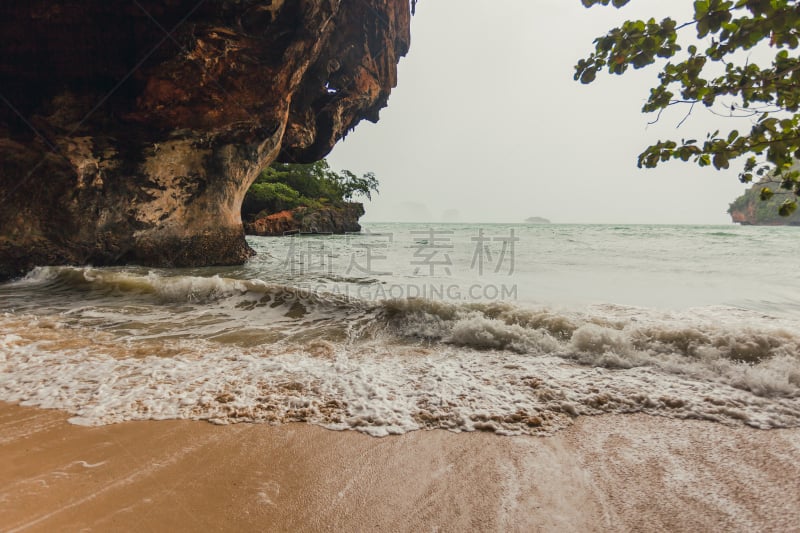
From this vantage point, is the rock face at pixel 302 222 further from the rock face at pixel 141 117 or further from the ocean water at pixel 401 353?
the ocean water at pixel 401 353

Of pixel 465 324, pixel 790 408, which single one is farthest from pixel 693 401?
pixel 465 324

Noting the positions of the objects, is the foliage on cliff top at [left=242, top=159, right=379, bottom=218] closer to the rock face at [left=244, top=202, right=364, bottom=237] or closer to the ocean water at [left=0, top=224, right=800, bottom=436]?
the rock face at [left=244, top=202, right=364, bottom=237]

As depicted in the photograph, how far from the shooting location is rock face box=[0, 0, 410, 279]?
19.0ft

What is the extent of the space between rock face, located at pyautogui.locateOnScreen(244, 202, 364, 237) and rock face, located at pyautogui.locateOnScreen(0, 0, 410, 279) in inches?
468

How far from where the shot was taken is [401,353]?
2.89 m

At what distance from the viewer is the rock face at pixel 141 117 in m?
5.79

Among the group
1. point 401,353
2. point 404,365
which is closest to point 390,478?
point 404,365

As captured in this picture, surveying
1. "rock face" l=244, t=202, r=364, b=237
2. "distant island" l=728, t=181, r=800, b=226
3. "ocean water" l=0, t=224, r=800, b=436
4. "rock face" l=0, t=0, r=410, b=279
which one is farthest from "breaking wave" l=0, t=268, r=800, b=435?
"distant island" l=728, t=181, r=800, b=226

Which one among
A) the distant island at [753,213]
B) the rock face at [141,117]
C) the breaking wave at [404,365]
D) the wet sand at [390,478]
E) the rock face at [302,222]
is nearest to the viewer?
the wet sand at [390,478]

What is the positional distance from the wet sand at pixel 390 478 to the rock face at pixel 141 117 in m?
6.89

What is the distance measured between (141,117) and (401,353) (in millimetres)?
7687

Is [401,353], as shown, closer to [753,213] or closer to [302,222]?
[302,222]

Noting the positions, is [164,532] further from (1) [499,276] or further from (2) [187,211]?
(2) [187,211]

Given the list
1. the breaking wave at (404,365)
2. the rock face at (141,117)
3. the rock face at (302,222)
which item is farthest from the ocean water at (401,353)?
the rock face at (302,222)
